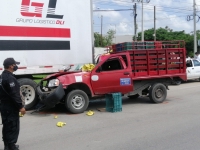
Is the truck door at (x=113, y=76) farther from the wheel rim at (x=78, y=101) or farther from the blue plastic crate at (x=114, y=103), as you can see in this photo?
the wheel rim at (x=78, y=101)

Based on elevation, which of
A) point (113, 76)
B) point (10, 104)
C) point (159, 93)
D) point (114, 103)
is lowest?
point (114, 103)

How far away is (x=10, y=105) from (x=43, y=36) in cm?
503

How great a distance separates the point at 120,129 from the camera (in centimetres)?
691

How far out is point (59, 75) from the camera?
9.16m

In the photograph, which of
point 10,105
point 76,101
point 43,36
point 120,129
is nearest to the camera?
point 10,105

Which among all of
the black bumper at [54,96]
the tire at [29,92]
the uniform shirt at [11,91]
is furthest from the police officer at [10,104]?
the tire at [29,92]

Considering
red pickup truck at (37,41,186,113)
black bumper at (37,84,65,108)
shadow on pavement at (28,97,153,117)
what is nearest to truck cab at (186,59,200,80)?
red pickup truck at (37,41,186,113)

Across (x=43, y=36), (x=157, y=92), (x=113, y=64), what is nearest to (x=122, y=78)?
(x=113, y=64)

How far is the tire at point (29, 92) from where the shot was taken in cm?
963

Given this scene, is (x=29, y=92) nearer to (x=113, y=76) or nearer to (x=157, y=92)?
(x=113, y=76)

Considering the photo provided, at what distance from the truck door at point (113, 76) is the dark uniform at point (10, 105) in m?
4.14

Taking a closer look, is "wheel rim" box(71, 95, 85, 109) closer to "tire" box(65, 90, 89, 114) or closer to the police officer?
"tire" box(65, 90, 89, 114)

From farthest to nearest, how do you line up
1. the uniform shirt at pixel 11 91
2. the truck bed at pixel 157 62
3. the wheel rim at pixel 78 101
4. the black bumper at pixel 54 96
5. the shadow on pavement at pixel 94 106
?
the truck bed at pixel 157 62 < the shadow on pavement at pixel 94 106 < the wheel rim at pixel 78 101 < the black bumper at pixel 54 96 < the uniform shirt at pixel 11 91

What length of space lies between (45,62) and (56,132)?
12.1ft
